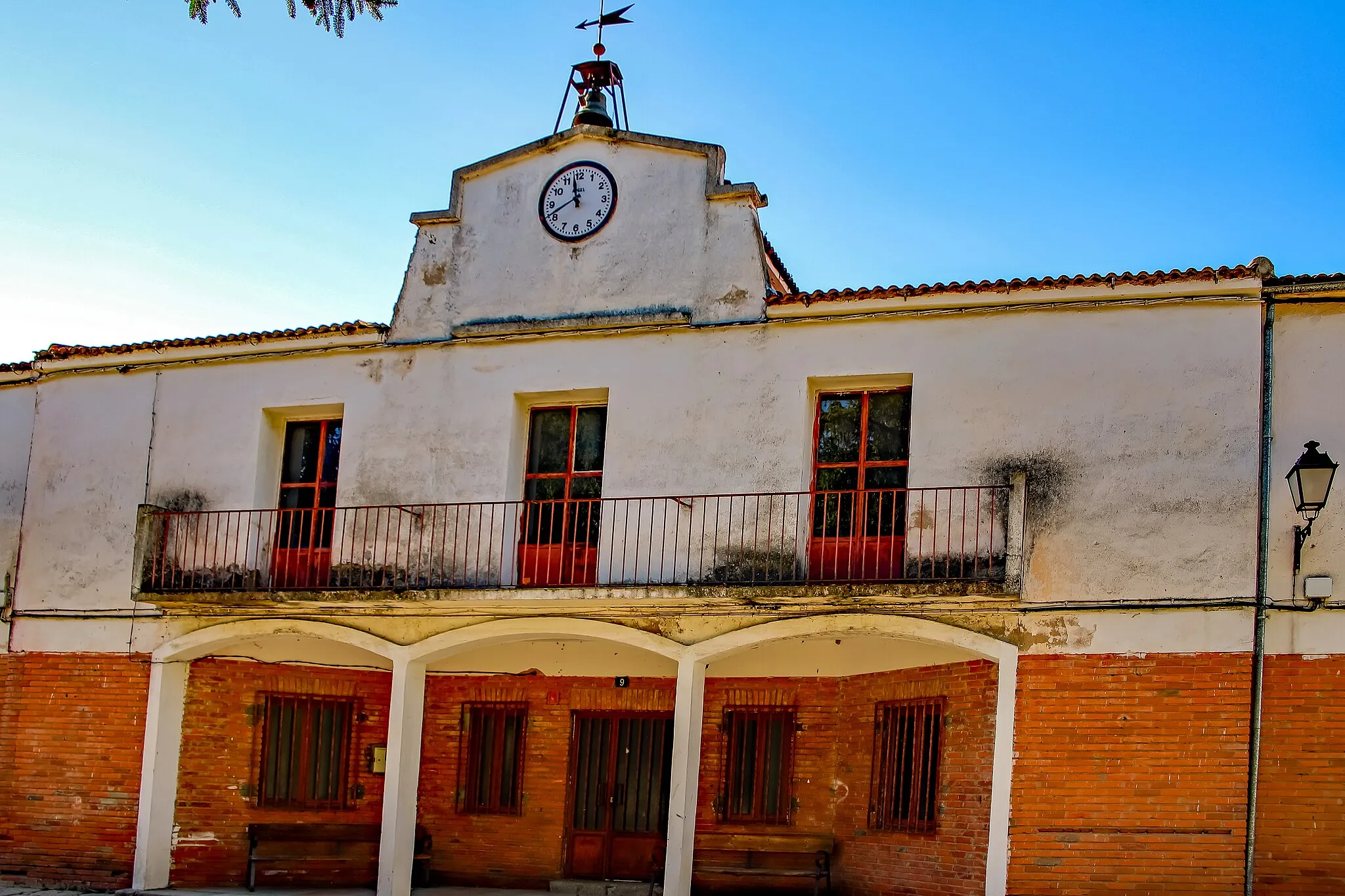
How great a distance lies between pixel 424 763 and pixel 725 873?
12.5 feet

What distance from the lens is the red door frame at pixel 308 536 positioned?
1641 centimetres

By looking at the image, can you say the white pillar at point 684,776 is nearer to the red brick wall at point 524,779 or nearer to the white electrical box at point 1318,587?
the red brick wall at point 524,779

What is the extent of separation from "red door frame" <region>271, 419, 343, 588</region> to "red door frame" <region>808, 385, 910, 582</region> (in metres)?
5.11

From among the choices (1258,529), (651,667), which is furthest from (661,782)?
(1258,529)

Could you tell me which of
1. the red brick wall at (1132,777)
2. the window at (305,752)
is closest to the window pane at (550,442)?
the window at (305,752)

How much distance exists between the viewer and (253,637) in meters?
16.6

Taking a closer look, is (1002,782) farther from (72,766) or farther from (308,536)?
(72,766)

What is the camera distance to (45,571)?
17406mm

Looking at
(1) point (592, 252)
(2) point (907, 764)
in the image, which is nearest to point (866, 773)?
(2) point (907, 764)

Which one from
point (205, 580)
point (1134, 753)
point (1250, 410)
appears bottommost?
point (1134, 753)

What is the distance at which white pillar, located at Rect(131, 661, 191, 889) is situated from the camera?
16219mm

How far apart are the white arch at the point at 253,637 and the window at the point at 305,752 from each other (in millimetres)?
1152

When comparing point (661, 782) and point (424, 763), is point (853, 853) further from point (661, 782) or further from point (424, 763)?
point (424, 763)

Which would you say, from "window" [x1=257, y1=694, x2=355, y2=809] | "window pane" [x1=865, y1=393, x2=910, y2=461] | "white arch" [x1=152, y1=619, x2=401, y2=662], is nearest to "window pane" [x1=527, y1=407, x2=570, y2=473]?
"white arch" [x1=152, y1=619, x2=401, y2=662]
